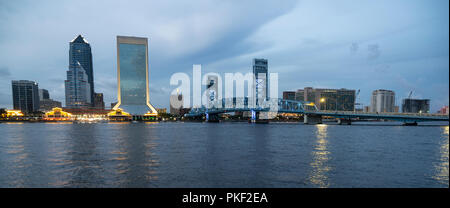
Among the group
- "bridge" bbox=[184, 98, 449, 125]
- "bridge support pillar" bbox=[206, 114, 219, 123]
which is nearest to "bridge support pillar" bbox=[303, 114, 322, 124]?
"bridge" bbox=[184, 98, 449, 125]

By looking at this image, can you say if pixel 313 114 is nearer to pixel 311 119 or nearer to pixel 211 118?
pixel 311 119

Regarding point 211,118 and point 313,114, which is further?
point 211,118

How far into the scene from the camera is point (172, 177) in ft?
55.6

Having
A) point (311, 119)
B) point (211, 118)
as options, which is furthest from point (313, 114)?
point (211, 118)

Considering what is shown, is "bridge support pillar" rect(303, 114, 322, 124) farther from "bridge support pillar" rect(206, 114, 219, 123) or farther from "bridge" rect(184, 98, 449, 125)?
"bridge support pillar" rect(206, 114, 219, 123)

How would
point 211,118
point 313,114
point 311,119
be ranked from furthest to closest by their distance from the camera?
point 211,118 < point 311,119 < point 313,114

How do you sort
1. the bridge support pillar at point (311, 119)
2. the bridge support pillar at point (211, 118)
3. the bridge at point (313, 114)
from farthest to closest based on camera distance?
the bridge support pillar at point (211, 118) < the bridge support pillar at point (311, 119) < the bridge at point (313, 114)

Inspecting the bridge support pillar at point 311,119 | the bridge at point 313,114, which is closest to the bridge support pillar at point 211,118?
the bridge at point 313,114

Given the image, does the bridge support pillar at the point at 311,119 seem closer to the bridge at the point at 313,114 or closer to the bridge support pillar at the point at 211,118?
the bridge at the point at 313,114
